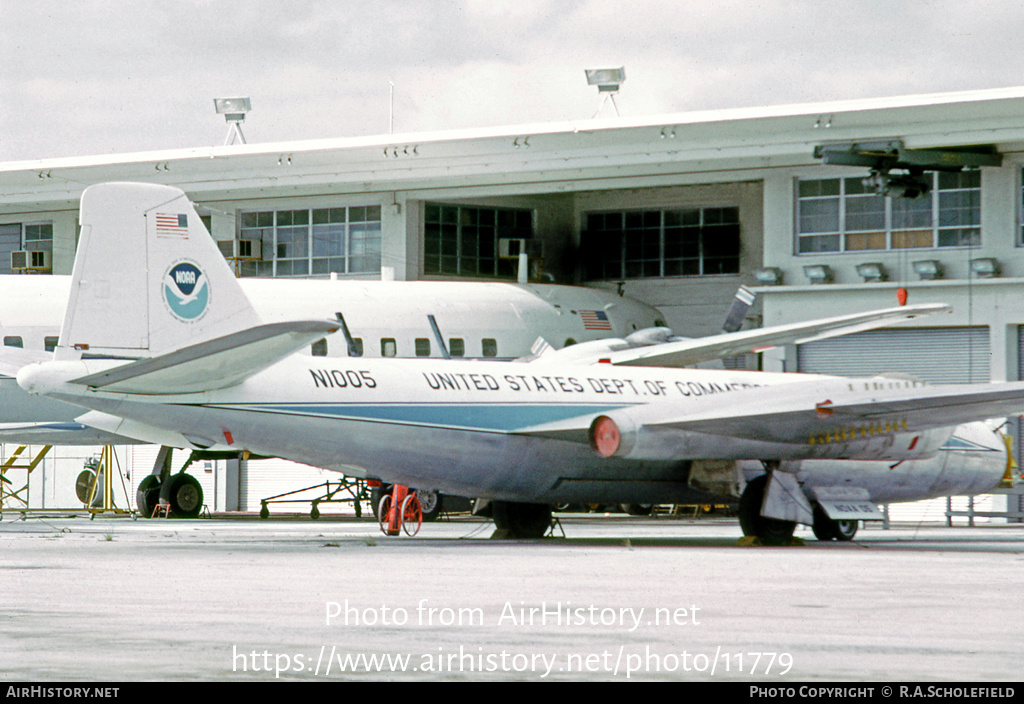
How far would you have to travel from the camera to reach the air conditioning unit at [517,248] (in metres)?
49.1

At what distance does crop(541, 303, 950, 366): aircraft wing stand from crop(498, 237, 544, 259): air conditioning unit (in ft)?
46.2

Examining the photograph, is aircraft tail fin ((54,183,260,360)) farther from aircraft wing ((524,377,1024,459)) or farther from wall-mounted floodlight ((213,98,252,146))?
wall-mounted floodlight ((213,98,252,146))

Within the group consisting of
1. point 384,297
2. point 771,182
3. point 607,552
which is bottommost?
point 607,552

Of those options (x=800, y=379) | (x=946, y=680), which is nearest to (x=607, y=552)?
(x=800, y=379)

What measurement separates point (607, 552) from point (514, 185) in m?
28.9

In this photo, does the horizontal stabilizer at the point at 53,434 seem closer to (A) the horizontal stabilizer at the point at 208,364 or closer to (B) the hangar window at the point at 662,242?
(A) the horizontal stabilizer at the point at 208,364

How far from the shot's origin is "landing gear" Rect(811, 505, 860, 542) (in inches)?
947

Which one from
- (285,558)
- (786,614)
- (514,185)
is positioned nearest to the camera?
(786,614)

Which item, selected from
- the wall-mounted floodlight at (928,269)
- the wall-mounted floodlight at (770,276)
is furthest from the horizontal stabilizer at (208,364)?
the wall-mounted floodlight at (928,269)

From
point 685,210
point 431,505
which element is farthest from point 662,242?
point 431,505

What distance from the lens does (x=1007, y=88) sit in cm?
3750

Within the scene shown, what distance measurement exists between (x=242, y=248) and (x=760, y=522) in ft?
102

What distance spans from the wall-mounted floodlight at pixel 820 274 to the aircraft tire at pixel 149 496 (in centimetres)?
2033

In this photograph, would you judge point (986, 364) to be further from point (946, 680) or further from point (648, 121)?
point (946, 680)
